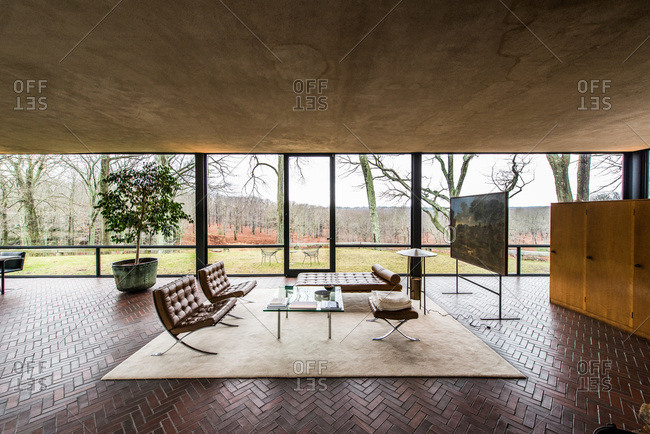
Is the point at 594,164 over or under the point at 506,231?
over

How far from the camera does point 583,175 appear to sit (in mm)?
6680

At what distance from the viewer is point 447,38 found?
2.09 m

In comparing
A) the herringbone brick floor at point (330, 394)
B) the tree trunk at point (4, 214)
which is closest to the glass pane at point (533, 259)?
the herringbone brick floor at point (330, 394)

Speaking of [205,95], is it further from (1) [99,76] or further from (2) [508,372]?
(2) [508,372]

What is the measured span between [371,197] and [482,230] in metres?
2.95

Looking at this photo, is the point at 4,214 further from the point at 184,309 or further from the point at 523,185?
the point at 523,185

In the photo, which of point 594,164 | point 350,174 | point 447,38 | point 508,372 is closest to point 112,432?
point 508,372

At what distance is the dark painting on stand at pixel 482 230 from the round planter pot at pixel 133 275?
22.6ft

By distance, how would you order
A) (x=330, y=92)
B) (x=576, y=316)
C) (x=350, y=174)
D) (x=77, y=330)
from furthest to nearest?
(x=350, y=174), (x=576, y=316), (x=77, y=330), (x=330, y=92)

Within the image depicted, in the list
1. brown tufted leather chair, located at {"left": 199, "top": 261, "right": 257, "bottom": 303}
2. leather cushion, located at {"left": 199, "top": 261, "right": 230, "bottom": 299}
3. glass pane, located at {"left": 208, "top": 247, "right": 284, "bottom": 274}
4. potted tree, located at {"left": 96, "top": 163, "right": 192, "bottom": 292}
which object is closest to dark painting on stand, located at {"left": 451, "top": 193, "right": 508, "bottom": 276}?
brown tufted leather chair, located at {"left": 199, "top": 261, "right": 257, "bottom": 303}

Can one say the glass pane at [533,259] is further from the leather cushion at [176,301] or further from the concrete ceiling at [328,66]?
the leather cushion at [176,301]

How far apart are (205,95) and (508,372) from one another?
16.0 ft

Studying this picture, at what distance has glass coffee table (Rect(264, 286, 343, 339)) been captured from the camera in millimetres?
3088

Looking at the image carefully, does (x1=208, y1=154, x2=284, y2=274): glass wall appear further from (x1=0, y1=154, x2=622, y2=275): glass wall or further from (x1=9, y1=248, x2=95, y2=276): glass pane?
(x1=9, y1=248, x2=95, y2=276): glass pane
